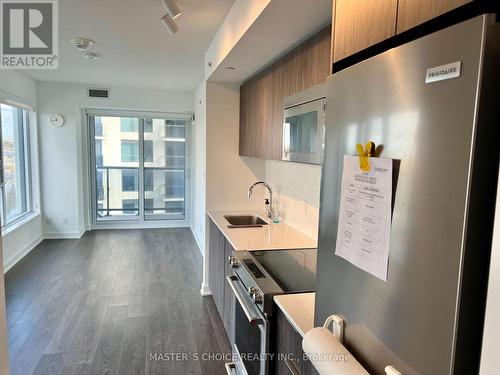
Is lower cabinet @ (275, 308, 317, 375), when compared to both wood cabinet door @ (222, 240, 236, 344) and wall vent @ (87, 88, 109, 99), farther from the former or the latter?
wall vent @ (87, 88, 109, 99)

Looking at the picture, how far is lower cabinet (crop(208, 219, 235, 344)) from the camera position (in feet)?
8.66

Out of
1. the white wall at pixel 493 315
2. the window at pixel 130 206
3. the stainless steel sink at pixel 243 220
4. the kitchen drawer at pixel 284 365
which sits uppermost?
the white wall at pixel 493 315

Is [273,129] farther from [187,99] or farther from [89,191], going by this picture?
[89,191]

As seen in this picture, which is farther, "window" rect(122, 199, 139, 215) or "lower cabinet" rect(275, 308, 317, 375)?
"window" rect(122, 199, 139, 215)

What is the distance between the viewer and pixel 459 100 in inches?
23.7

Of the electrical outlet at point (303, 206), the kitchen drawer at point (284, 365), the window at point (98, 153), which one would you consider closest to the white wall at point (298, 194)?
the electrical outlet at point (303, 206)

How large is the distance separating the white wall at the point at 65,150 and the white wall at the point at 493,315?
6.37 metres

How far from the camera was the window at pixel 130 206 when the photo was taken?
6898mm

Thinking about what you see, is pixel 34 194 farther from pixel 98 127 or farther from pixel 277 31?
pixel 277 31

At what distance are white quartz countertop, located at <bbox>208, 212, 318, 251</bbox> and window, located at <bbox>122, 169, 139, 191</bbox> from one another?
409cm

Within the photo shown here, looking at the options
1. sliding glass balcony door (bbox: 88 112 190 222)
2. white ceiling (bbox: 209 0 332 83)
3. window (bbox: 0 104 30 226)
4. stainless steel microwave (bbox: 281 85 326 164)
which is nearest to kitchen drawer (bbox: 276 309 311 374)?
stainless steel microwave (bbox: 281 85 326 164)

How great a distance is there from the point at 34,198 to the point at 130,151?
1.86 m

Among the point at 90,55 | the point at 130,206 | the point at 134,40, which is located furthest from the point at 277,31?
the point at 130,206

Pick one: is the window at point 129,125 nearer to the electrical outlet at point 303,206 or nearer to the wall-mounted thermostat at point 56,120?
the wall-mounted thermostat at point 56,120
